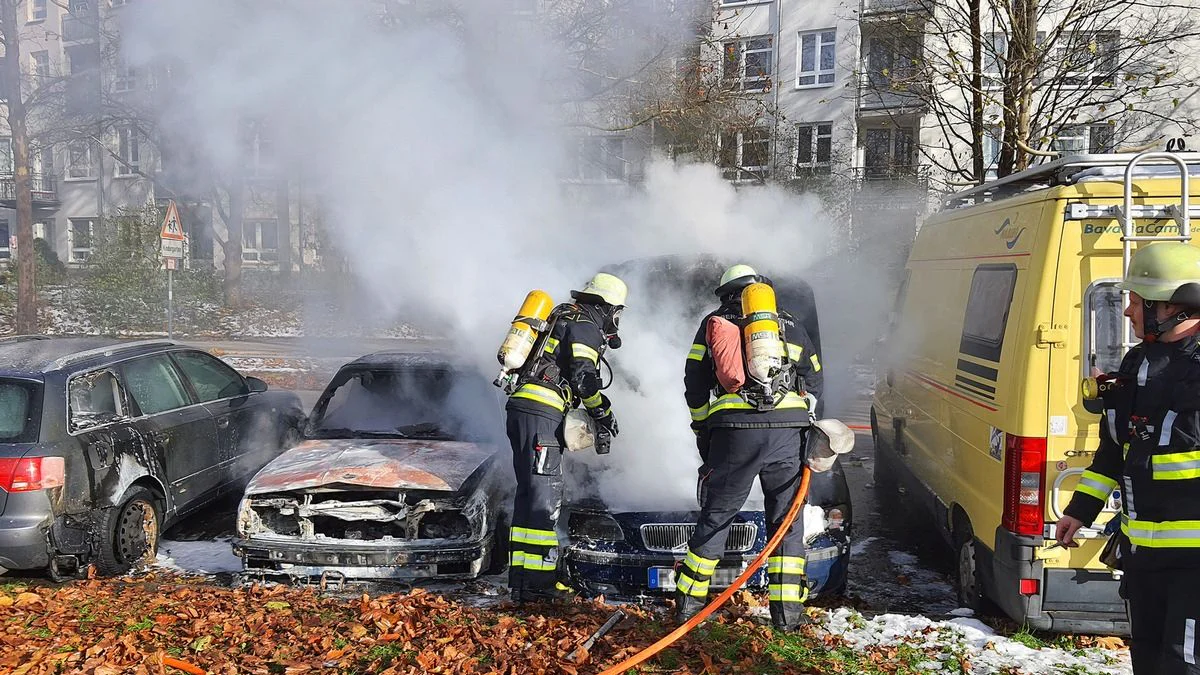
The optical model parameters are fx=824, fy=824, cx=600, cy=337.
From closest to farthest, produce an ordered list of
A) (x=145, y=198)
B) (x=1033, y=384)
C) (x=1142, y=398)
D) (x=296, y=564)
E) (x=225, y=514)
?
(x=1142, y=398) < (x=1033, y=384) < (x=296, y=564) < (x=225, y=514) < (x=145, y=198)

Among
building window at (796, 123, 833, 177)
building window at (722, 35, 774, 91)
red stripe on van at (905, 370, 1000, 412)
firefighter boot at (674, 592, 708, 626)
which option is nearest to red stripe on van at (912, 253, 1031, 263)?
red stripe on van at (905, 370, 1000, 412)

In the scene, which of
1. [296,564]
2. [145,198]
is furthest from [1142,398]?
[145,198]

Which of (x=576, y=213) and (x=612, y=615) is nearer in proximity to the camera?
(x=612, y=615)

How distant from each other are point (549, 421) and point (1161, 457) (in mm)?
2967

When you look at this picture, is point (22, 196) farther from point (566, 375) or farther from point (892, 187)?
point (892, 187)

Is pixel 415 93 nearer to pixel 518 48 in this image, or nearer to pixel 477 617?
pixel 518 48

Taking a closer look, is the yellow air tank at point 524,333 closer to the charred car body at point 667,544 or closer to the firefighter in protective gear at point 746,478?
the charred car body at point 667,544

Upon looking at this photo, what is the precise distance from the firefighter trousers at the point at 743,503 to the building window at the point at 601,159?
5.25 m

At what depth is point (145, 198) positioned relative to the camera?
27.0 meters

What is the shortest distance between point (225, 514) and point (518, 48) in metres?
5.17

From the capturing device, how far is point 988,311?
15.3 ft

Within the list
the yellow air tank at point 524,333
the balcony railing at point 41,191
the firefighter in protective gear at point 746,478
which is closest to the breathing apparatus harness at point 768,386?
the firefighter in protective gear at point 746,478

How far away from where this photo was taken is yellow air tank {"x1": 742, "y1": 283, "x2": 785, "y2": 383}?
4133 mm

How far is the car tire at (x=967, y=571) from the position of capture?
4617 mm
